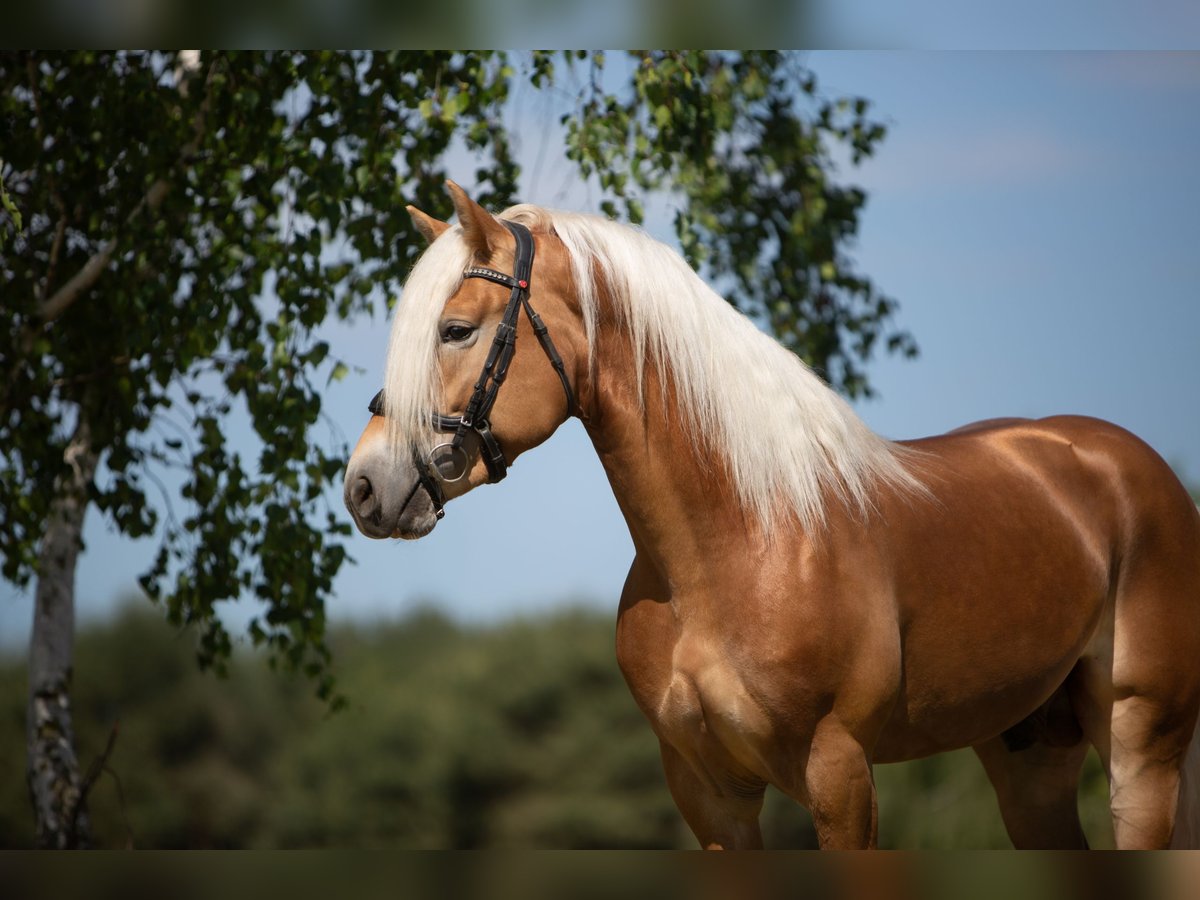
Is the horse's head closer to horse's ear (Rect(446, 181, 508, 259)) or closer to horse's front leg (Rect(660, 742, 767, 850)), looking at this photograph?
horse's ear (Rect(446, 181, 508, 259))

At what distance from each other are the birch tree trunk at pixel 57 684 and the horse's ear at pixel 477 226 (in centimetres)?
264

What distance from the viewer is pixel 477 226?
1.91 metres

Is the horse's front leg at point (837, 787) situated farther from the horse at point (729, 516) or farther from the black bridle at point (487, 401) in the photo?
the black bridle at point (487, 401)

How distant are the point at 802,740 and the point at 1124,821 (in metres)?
0.99

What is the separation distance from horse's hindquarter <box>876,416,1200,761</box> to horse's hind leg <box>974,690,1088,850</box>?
27 centimetres

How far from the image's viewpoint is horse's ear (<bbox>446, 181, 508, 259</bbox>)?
187cm

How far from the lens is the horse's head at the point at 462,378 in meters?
1.87

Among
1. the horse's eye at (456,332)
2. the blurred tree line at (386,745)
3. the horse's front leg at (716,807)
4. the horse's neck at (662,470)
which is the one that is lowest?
the blurred tree line at (386,745)

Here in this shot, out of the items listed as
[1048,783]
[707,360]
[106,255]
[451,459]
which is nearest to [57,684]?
[106,255]

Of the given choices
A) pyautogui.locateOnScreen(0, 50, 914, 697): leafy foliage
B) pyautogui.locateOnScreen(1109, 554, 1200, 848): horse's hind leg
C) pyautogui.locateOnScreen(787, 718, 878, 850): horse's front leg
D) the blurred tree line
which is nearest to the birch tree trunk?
pyautogui.locateOnScreen(0, 50, 914, 697): leafy foliage

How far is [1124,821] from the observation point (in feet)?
7.93

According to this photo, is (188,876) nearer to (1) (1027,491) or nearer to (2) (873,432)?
(2) (873,432)

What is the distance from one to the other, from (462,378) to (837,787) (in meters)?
0.99

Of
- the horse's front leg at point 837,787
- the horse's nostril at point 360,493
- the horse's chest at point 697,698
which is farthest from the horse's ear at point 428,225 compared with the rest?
the horse's front leg at point 837,787
